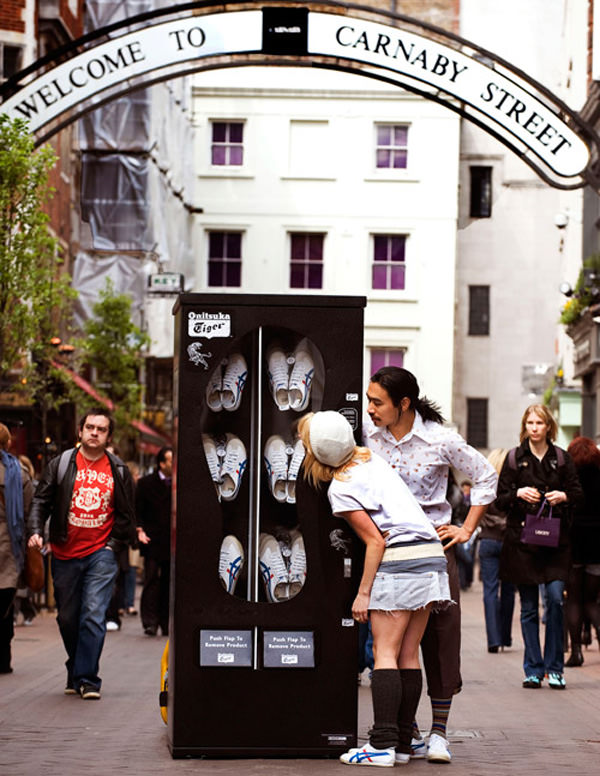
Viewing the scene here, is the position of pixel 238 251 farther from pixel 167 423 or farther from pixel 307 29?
pixel 307 29

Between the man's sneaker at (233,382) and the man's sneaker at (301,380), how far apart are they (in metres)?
0.25

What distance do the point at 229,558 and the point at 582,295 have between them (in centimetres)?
2191

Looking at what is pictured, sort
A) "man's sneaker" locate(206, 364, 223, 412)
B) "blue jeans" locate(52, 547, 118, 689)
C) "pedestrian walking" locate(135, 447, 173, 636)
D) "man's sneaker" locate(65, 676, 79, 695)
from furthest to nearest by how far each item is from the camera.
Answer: "pedestrian walking" locate(135, 447, 173, 636)
"man's sneaker" locate(65, 676, 79, 695)
"blue jeans" locate(52, 547, 118, 689)
"man's sneaker" locate(206, 364, 223, 412)

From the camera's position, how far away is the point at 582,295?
30.1 metres

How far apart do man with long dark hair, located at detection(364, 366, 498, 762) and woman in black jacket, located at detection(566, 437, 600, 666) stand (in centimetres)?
578

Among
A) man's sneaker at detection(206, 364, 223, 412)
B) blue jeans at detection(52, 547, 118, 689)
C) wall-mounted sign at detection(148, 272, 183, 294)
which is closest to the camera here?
man's sneaker at detection(206, 364, 223, 412)

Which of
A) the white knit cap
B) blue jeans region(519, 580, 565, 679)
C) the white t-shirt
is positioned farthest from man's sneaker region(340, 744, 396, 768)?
blue jeans region(519, 580, 565, 679)

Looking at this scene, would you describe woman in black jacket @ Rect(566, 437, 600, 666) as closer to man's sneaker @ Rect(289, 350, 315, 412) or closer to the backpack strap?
the backpack strap

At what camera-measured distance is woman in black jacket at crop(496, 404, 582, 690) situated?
1303cm

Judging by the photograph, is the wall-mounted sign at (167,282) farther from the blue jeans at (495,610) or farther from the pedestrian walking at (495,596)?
the blue jeans at (495,610)

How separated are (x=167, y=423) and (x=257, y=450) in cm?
4088

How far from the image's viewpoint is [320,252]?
49.9 metres

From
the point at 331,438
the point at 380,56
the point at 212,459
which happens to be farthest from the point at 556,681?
the point at 380,56

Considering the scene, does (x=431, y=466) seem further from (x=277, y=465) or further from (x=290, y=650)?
(x=290, y=650)
